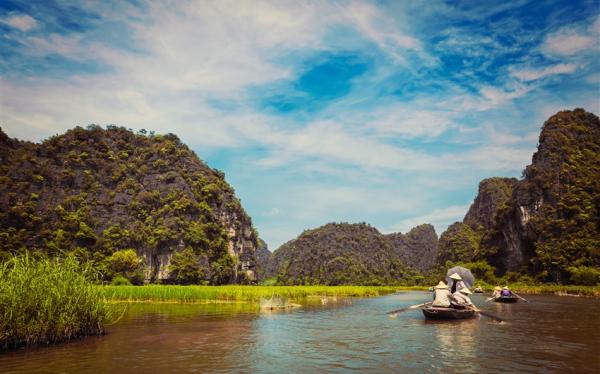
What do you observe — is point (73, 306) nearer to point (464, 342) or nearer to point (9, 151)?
point (464, 342)

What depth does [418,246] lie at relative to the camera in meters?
184

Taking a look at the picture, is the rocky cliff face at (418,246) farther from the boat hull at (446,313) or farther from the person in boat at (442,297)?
the boat hull at (446,313)

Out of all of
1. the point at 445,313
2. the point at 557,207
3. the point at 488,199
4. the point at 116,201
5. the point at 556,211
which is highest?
the point at 488,199

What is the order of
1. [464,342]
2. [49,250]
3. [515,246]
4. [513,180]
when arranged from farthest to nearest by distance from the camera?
[513,180]
[515,246]
[49,250]
[464,342]

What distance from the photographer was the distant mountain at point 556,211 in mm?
A: 62781

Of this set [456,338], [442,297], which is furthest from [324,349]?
[442,297]

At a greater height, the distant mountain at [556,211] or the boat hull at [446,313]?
the distant mountain at [556,211]

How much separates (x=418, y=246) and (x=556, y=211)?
114 meters

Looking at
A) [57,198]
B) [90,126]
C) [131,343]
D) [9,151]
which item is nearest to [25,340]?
[131,343]

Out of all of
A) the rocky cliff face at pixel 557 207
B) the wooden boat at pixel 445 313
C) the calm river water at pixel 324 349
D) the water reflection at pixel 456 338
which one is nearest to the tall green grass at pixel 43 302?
the calm river water at pixel 324 349

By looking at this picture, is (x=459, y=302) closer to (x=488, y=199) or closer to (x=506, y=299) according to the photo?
(x=506, y=299)

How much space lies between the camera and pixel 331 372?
8.99 meters

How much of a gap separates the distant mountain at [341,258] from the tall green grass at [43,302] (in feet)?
330

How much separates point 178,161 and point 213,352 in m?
77.7
